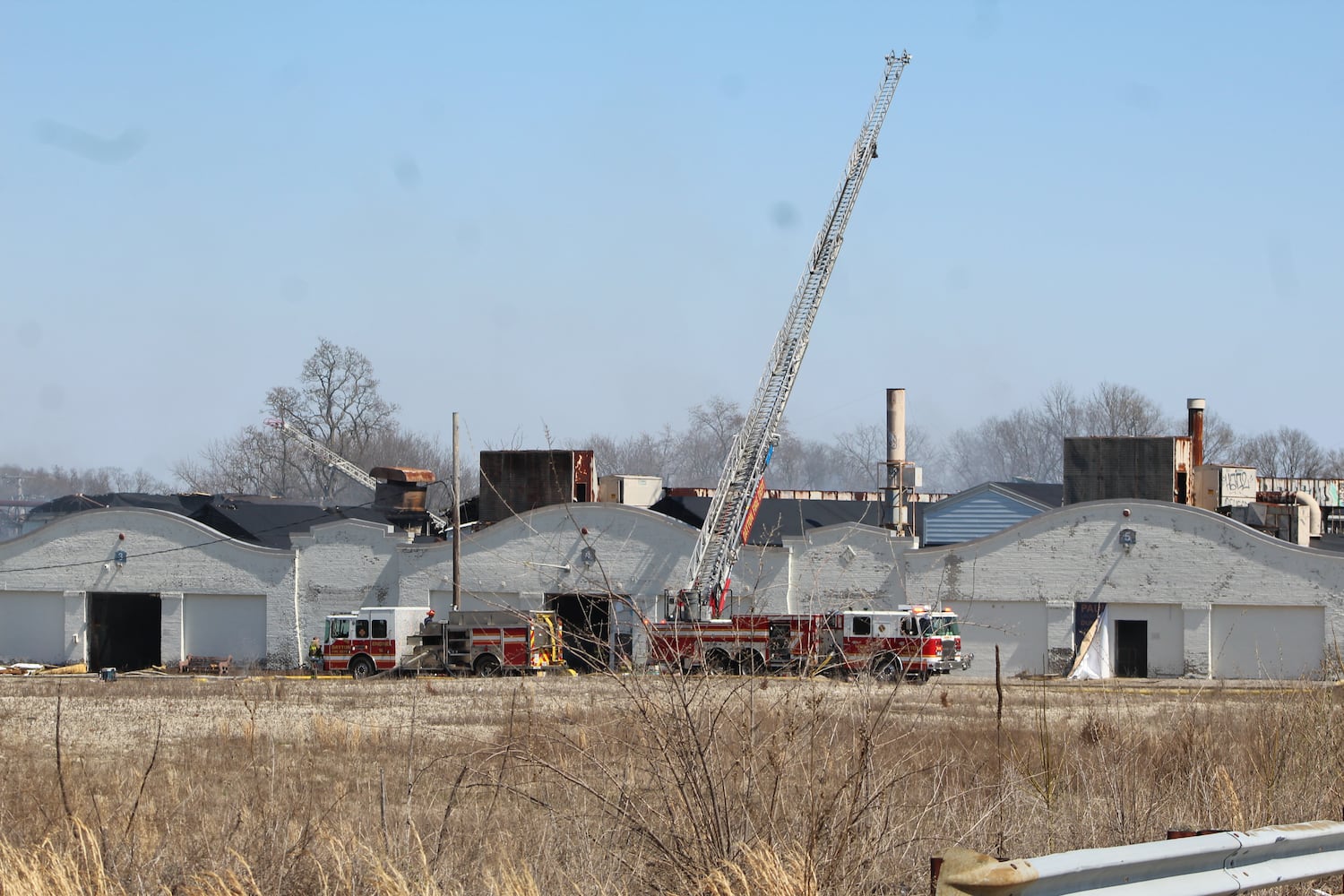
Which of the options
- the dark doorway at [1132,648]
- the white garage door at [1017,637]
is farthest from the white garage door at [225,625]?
the dark doorway at [1132,648]

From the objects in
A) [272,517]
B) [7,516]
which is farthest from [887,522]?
[7,516]

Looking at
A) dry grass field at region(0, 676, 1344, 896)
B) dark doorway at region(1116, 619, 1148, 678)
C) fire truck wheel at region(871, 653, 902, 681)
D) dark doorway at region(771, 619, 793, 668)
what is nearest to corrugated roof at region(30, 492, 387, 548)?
dark doorway at region(771, 619, 793, 668)

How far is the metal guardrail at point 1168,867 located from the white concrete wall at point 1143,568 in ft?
110

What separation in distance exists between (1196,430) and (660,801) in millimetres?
48351

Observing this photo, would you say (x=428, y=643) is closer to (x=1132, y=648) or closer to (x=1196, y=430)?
(x=1132, y=648)

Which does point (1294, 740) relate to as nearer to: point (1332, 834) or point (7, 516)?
point (1332, 834)

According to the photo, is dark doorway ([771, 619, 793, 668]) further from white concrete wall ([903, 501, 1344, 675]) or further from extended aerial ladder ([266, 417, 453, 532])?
extended aerial ladder ([266, 417, 453, 532])

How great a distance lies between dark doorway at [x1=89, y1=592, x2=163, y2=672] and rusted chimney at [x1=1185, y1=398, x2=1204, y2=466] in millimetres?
38483

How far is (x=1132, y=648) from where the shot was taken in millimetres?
42344

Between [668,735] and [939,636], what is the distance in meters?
30.2

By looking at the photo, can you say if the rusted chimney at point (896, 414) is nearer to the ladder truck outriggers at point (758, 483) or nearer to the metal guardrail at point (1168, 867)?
the ladder truck outriggers at point (758, 483)

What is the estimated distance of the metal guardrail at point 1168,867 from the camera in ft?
18.6

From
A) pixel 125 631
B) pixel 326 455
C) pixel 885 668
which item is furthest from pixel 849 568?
pixel 326 455

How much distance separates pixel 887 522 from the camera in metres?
53.9
